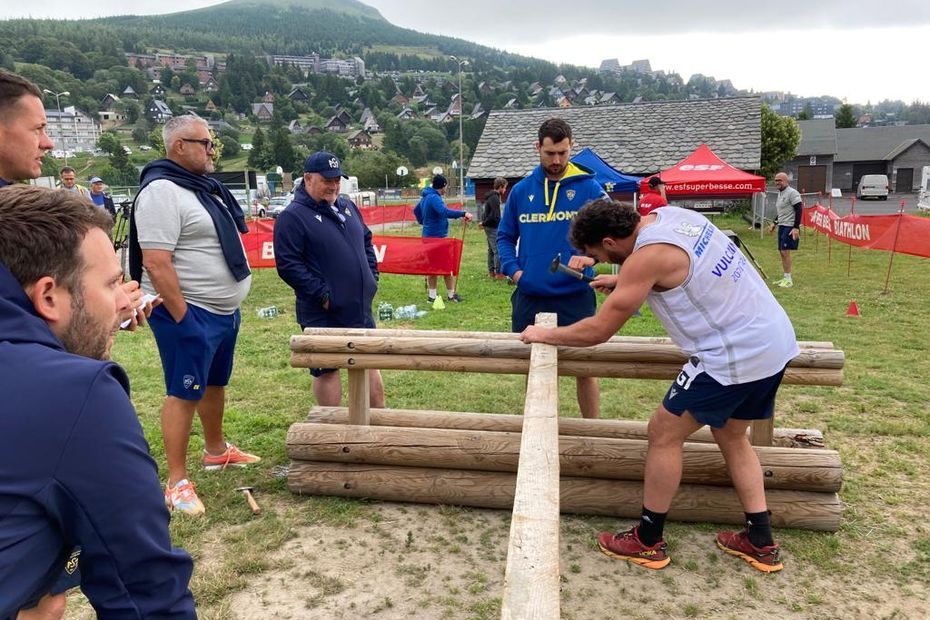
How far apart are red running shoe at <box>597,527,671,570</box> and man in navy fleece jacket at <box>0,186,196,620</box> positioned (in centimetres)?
251

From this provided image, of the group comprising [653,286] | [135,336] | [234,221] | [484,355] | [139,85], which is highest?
[139,85]

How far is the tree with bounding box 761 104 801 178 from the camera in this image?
31.7m

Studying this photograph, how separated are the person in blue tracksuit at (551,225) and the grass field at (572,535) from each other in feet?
4.54

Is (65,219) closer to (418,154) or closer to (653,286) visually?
(653,286)

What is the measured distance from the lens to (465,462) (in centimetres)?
371

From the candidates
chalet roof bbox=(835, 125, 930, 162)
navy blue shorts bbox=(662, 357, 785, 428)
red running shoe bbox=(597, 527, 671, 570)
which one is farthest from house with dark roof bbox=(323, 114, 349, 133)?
navy blue shorts bbox=(662, 357, 785, 428)

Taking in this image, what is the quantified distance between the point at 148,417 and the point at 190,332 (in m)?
2.24

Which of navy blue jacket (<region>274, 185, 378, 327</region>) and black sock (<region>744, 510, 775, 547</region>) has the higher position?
navy blue jacket (<region>274, 185, 378, 327</region>)

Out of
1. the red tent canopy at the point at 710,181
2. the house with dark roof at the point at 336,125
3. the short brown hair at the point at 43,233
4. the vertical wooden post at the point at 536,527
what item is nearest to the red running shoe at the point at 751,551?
the vertical wooden post at the point at 536,527

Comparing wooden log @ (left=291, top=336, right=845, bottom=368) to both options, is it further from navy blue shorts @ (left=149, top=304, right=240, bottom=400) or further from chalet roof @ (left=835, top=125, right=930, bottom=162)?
chalet roof @ (left=835, top=125, right=930, bottom=162)

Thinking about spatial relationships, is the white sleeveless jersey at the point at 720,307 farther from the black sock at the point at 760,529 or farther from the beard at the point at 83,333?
the beard at the point at 83,333

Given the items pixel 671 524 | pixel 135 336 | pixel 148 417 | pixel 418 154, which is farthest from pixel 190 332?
pixel 418 154

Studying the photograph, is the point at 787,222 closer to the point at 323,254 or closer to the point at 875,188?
the point at 323,254

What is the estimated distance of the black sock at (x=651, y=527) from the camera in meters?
3.16
